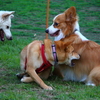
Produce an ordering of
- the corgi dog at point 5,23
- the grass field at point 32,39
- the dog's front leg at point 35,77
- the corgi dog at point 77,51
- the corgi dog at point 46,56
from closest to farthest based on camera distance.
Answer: the grass field at point 32,39 < the dog's front leg at point 35,77 < the corgi dog at point 46,56 < the corgi dog at point 77,51 < the corgi dog at point 5,23

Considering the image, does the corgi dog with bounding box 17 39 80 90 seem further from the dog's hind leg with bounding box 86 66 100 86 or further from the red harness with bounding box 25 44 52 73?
the dog's hind leg with bounding box 86 66 100 86

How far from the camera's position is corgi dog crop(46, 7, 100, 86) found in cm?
546

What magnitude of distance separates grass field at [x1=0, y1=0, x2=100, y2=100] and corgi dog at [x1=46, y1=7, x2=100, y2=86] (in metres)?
0.17

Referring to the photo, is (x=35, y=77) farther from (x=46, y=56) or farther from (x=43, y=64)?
(x=46, y=56)

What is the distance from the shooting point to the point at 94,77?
17.7 feet

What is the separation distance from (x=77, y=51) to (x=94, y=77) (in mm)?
567

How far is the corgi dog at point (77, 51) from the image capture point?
17.9ft

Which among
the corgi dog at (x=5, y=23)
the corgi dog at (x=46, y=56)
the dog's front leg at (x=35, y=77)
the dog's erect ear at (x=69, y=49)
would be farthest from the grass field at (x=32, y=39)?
the dog's erect ear at (x=69, y=49)

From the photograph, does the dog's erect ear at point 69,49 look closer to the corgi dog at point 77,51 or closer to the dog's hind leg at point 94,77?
the corgi dog at point 77,51

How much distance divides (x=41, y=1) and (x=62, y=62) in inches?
440

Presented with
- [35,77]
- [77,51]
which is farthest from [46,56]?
[77,51]

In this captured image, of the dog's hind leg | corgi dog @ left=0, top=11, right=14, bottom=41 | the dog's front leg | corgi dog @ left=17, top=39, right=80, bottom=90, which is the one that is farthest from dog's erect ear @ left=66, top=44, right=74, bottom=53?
corgi dog @ left=0, top=11, right=14, bottom=41

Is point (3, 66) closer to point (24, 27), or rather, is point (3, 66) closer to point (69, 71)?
point (69, 71)

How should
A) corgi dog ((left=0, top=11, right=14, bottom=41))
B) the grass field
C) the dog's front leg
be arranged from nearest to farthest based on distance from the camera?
the grass field, the dog's front leg, corgi dog ((left=0, top=11, right=14, bottom=41))
